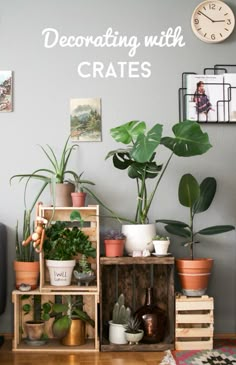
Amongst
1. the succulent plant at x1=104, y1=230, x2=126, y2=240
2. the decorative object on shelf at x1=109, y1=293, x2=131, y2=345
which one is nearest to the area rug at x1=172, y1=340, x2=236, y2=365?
the decorative object on shelf at x1=109, y1=293, x2=131, y2=345

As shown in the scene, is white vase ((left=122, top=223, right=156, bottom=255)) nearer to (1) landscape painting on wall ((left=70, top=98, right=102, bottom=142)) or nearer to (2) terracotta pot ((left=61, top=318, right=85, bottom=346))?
(2) terracotta pot ((left=61, top=318, right=85, bottom=346))

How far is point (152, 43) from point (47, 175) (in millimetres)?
1143

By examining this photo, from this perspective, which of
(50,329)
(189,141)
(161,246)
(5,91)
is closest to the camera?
(189,141)

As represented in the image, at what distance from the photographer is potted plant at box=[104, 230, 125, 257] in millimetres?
3660

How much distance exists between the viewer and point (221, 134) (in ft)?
13.2

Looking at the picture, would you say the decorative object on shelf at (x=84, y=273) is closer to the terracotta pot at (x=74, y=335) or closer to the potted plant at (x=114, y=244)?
the potted plant at (x=114, y=244)

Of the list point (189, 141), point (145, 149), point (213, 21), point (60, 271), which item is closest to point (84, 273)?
point (60, 271)

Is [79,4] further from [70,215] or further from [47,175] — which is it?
[70,215]

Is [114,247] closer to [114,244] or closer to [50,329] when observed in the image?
[114,244]

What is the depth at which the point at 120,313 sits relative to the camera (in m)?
3.71

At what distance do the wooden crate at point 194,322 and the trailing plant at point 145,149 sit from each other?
59 cm

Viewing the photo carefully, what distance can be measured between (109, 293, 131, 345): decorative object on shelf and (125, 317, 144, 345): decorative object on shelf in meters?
0.04

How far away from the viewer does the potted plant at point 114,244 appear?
366 centimetres

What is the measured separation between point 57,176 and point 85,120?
1.48 feet
